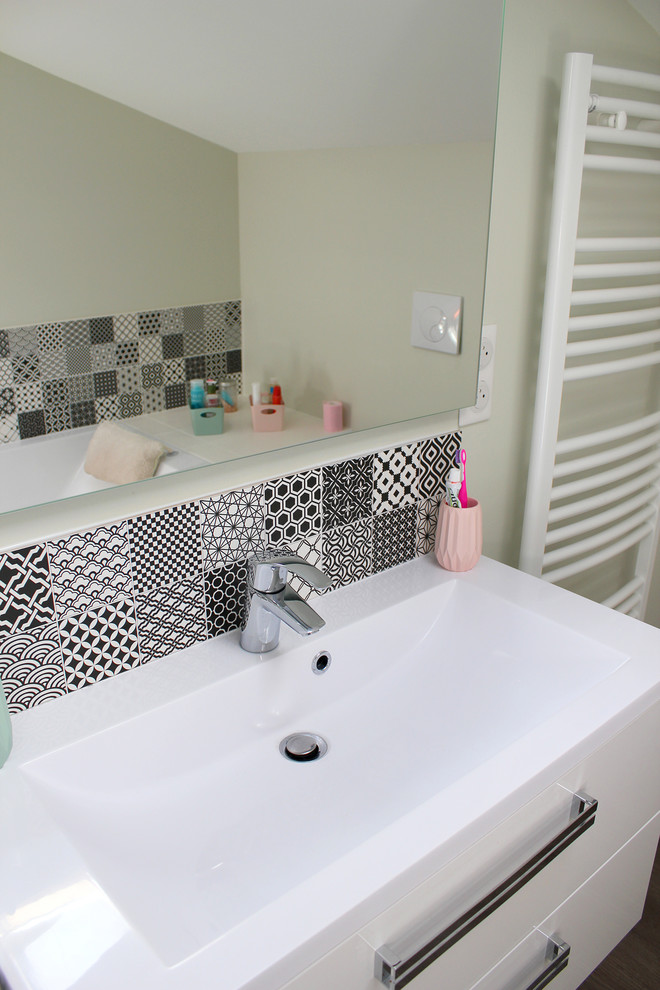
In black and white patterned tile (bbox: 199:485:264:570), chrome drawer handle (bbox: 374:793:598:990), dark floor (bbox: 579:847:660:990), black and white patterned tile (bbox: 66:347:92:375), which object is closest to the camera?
chrome drawer handle (bbox: 374:793:598:990)

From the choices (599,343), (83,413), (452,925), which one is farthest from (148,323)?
(599,343)

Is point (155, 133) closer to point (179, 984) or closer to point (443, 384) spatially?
point (443, 384)

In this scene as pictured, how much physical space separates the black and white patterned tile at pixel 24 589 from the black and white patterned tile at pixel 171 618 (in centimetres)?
12

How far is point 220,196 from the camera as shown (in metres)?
0.94

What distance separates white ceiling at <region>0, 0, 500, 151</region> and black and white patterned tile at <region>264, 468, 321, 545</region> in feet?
1.47

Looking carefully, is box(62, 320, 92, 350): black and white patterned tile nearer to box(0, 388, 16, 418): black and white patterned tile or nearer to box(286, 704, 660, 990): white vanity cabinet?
box(0, 388, 16, 418): black and white patterned tile

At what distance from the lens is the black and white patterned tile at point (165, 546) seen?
1.01 meters

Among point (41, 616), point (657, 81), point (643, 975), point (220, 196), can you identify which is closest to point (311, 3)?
point (220, 196)

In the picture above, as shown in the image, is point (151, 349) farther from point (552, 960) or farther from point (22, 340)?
point (552, 960)

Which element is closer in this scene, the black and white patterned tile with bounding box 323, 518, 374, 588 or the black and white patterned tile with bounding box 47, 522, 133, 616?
the black and white patterned tile with bounding box 47, 522, 133, 616

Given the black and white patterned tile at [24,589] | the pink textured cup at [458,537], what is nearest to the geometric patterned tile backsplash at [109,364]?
the black and white patterned tile at [24,589]

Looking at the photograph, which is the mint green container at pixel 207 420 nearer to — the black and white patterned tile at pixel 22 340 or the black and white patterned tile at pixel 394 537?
the black and white patterned tile at pixel 22 340

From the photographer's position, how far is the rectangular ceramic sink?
83 cm

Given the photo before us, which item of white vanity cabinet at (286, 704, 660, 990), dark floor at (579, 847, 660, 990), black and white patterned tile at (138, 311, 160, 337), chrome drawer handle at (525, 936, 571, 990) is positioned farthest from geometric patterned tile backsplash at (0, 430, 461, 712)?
dark floor at (579, 847, 660, 990)
